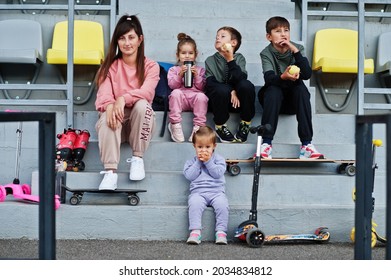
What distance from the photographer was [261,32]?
250 inches

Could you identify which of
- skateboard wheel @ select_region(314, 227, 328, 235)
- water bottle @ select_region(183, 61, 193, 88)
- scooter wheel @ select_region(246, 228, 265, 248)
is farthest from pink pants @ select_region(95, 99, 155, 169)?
skateboard wheel @ select_region(314, 227, 328, 235)

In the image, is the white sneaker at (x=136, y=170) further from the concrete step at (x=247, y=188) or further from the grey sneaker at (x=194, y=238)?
the grey sneaker at (x=194, y=238)

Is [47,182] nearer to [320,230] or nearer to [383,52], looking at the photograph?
[320,230]

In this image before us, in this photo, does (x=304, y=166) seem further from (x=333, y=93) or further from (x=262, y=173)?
(x=333, y=93)

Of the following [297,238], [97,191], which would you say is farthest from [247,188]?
[97,191]

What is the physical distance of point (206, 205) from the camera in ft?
14.8

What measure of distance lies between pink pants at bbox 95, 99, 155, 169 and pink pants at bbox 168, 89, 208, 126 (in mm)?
334

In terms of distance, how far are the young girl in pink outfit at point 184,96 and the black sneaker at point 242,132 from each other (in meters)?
0.25

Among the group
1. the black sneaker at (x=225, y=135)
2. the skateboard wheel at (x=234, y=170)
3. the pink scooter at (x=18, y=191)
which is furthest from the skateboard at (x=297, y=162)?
the pink scooter at (x=18, y=191)

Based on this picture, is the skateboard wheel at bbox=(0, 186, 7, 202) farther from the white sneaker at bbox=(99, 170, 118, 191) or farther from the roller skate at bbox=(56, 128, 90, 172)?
the white sneaker at bbox=(99, 170, 118, 191)

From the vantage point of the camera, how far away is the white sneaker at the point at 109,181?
458 centimetres

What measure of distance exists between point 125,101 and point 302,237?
55.0 inches

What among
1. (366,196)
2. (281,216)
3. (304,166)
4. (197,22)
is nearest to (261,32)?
(197,22)

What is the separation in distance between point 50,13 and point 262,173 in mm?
3012
